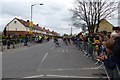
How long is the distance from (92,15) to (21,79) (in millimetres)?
54683

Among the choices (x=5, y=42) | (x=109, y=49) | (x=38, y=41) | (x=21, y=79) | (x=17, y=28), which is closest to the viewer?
(x=109, y=49)

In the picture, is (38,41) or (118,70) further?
(38,41)

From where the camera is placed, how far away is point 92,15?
2537 inches

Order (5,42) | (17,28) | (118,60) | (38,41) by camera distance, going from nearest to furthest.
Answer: (118,60) → (5,42) → (38,41) → (17,28)

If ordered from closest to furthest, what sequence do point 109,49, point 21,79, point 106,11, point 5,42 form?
point 109,49 < point 21,79 < point 5,42 < point 106,11

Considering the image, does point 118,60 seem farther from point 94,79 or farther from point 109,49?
point 94,79

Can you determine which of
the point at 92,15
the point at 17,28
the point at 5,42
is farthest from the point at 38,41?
the point at 17,28

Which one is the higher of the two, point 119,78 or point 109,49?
point 109,49

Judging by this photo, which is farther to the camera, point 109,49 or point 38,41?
point 38,41

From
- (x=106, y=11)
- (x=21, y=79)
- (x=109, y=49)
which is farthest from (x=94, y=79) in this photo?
(x=106, y=11)

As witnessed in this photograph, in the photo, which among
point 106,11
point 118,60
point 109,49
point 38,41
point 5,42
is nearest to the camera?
point 118,60

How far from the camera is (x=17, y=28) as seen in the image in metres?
118

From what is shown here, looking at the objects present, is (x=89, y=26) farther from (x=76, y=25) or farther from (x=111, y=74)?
(x=111, y=74)

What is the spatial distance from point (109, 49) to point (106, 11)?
187 ft
